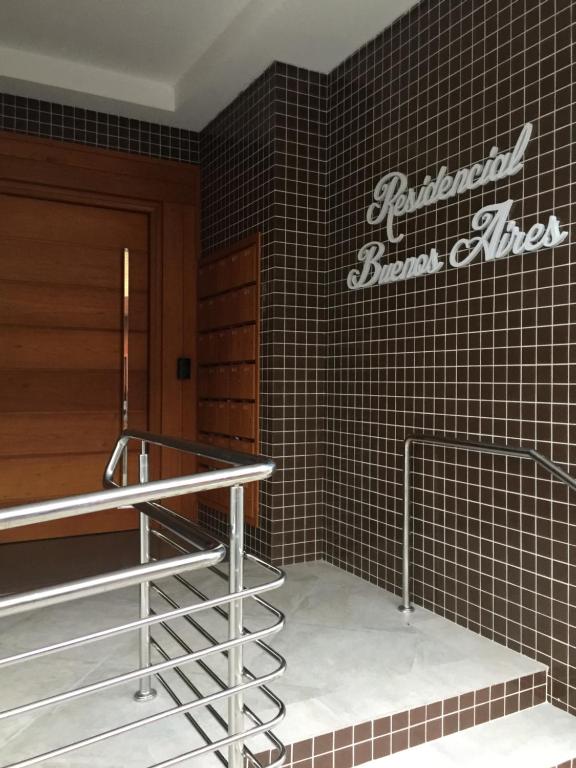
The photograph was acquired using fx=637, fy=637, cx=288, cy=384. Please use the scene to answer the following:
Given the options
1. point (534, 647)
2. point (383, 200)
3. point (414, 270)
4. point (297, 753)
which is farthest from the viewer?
point (383, 200)

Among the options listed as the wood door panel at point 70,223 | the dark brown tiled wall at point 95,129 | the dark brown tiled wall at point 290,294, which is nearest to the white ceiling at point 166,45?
the dark brown tiled wall at point 95,129

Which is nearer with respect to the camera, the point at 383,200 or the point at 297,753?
the point at 297,753

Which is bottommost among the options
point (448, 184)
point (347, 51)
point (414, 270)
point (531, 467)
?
point (531, 467)

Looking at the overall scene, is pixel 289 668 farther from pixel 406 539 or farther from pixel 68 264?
pixel 68 264

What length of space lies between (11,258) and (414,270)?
252cm

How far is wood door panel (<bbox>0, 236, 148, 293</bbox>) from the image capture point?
3965 mm

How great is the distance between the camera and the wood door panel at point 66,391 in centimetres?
396

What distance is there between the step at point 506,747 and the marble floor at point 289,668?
0.14 metres

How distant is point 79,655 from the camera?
95.0 inches

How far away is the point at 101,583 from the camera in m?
1.10

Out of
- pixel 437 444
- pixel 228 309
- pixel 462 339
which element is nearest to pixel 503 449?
pixel 437 444

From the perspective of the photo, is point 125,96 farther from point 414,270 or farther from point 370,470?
point 370,470

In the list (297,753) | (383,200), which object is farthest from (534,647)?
(383,200)

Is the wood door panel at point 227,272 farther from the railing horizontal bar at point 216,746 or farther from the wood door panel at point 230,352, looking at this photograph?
the railing horizontal bar at point 216,746
